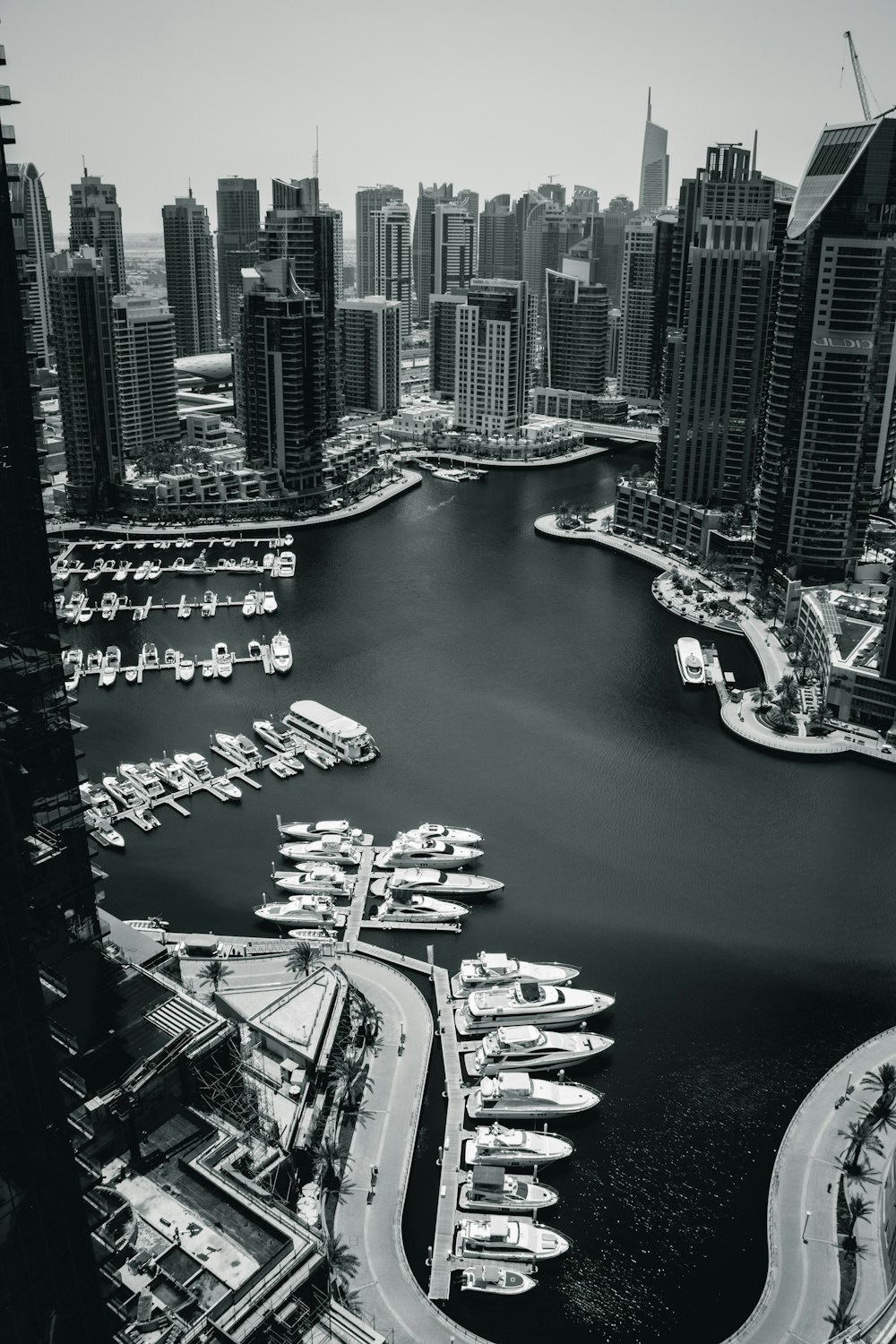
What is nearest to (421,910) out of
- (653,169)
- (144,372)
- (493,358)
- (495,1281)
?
(495,1281)

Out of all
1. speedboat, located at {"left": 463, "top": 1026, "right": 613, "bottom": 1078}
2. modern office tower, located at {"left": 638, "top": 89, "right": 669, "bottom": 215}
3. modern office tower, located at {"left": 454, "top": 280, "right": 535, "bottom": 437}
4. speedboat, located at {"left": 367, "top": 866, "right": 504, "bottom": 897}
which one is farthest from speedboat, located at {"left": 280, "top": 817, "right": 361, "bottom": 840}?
modern office tower, located at {"left": 638, "top": 89, "right": 669, "bottom": 215}

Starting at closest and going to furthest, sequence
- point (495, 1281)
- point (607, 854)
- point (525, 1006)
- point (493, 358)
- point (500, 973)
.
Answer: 1. point (495, 1281)
2. point (525, 1006)
3. point (500, 973)
4. point (607, 854)
5. point (493, 358)

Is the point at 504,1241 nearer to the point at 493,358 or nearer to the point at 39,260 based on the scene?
the point at 493,358

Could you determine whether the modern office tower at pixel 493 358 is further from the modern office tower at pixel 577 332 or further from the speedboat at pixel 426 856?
the speedboat at pixel 426 856

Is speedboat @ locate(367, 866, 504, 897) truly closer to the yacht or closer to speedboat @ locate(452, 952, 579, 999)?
speedboat @ locate(452, 952, 579, 999)

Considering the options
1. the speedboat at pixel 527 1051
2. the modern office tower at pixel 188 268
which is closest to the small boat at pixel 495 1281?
the speedboat at pixel 527 1051

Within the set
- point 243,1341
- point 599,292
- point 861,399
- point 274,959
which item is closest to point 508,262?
point 599,292

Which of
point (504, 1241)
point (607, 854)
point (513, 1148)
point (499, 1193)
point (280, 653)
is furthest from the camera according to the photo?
point (280, 653)
